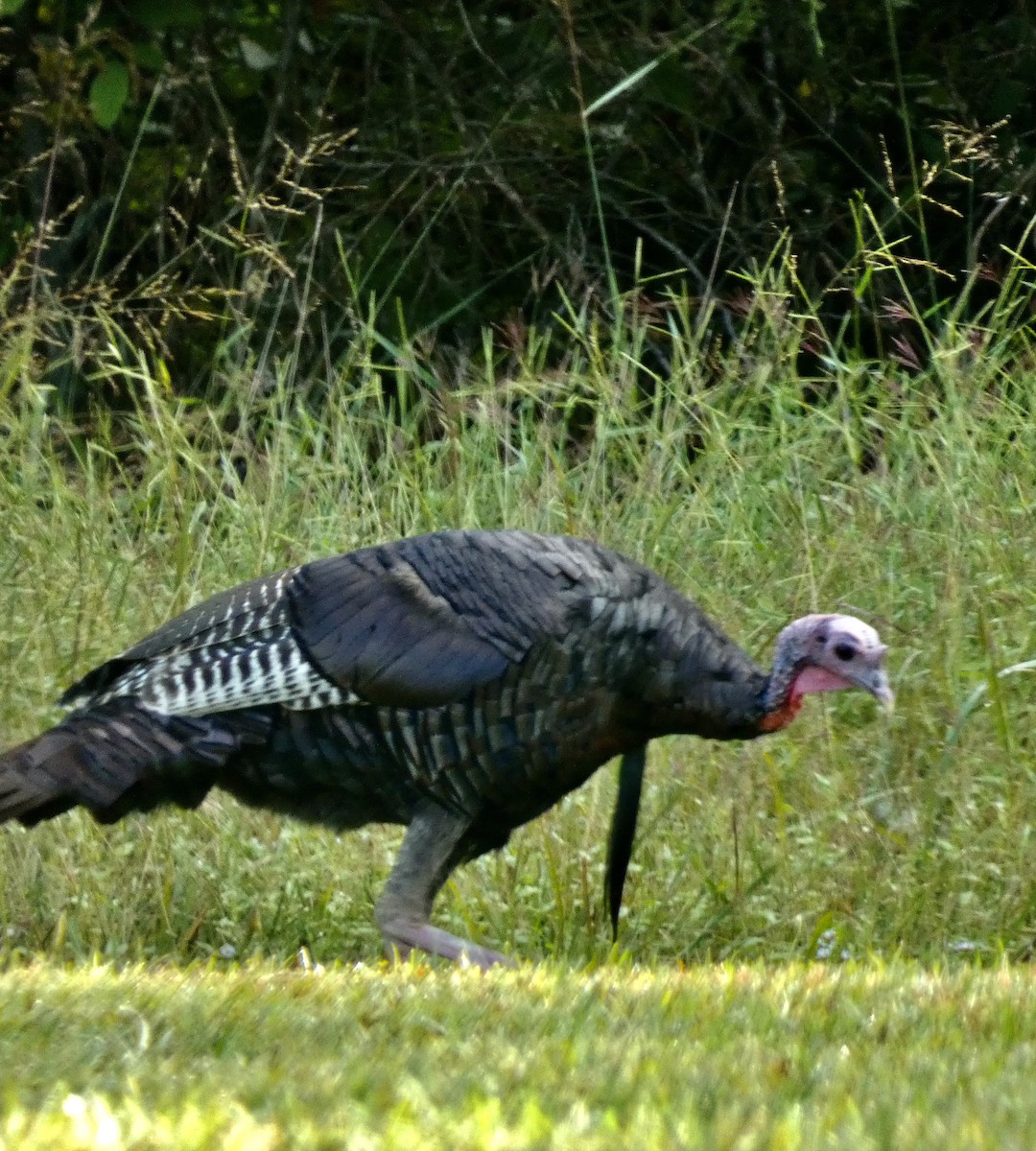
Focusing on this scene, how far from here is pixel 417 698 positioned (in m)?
4.70

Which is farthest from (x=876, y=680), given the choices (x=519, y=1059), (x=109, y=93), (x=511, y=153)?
(x=511, y=153)

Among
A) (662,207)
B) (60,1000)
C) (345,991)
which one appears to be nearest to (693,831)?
(345,991)

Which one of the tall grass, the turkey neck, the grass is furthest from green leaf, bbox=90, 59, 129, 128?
the turkey neck

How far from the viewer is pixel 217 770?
478 cm

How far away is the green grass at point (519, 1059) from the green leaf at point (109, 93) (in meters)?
4.76

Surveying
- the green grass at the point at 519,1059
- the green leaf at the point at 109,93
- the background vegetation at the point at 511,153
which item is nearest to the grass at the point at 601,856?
the green grass at the point at 519,1059

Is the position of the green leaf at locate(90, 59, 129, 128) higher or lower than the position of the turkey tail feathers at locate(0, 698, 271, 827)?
higher

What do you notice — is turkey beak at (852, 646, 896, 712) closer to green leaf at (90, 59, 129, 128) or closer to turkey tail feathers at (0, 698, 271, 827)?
turkey tail feathers at (0, 698, 271, 827)

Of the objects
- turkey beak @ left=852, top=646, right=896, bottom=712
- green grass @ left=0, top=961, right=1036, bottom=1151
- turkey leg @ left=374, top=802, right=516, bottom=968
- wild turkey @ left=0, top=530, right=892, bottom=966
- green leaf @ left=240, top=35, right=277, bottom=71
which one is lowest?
green grass @ left=0, top=961, right=1036, bottom=1151

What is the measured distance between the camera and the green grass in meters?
2.71

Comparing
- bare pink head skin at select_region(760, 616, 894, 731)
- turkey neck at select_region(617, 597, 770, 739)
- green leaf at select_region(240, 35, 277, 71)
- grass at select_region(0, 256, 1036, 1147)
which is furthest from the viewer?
green leaf at select_region(240, 35, 277, 71)

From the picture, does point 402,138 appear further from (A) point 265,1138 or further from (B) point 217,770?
(A) point 265,1138

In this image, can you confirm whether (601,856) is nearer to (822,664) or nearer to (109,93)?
(822,664)

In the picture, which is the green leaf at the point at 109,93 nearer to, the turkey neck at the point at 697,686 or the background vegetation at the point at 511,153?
the background vegetation at the point at 511,153
